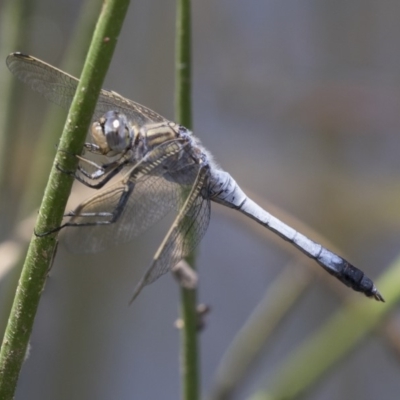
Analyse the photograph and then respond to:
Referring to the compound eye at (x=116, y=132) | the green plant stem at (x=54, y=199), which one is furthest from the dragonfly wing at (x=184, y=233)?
the green plant stem at (x=54, y=199)

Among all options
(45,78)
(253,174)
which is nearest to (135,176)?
(45,78)

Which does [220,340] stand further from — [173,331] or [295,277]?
[295,277]

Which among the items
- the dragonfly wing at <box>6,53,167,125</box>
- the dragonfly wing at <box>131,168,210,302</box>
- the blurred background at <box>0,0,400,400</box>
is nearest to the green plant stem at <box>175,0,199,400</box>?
the dragonfly wing at <box>131,168,210,302</box>

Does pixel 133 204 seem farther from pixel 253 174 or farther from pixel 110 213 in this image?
pixel 253 174

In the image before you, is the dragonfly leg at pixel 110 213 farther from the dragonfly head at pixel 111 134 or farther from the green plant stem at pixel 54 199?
the green plant stem at pixel 54 199

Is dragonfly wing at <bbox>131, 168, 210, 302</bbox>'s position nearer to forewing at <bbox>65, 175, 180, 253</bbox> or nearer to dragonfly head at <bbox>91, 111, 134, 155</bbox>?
forewing at <bbox>65, 175, 180, 253</bbox>
